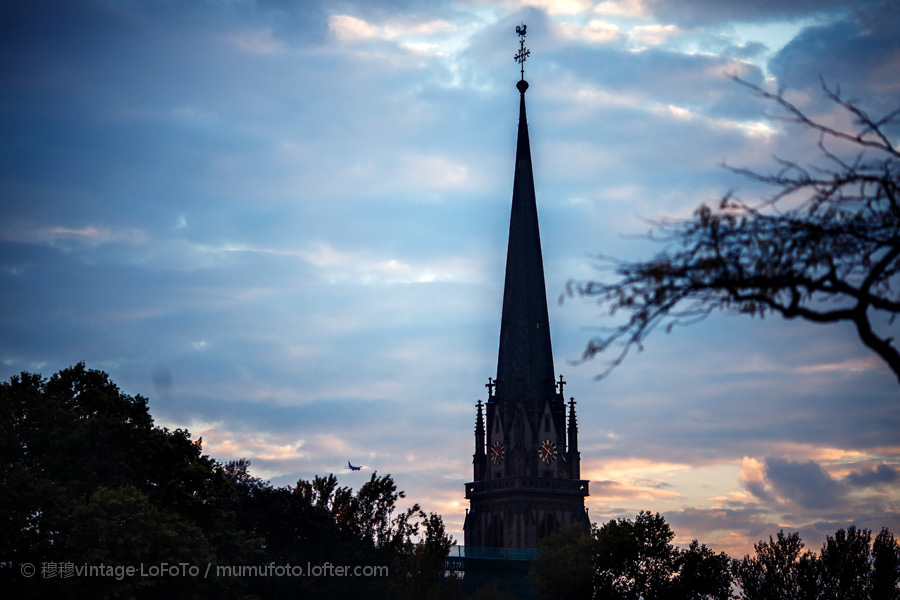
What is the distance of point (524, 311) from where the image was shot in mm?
150750

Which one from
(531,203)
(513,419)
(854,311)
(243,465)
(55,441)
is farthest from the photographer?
(531,203)

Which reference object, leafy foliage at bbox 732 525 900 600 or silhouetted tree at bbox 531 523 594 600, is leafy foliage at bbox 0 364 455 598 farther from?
leafy foliage at bbox 732 525 900 600

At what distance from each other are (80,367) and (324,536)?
20.1m

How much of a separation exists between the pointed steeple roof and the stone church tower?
0.14 meters

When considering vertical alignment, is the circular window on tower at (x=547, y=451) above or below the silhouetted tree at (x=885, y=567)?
above

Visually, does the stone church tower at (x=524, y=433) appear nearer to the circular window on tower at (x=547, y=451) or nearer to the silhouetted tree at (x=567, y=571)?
the circular window on tower at (x=547, y=451)

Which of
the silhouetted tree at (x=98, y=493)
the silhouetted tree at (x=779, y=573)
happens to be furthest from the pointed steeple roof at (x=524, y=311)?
the silhouetted tree at (x=98, y=493)

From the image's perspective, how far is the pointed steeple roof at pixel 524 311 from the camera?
147 m

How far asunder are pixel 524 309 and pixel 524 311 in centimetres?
29

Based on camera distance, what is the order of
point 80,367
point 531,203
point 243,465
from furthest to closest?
point 531,203
point 243,465
point 80,367

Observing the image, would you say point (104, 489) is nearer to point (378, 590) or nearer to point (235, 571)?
point (235, 571)

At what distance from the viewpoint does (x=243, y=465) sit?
95625 millimetres

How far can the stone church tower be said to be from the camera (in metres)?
144

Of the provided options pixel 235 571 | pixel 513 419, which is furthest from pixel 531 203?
pixel 235 571
